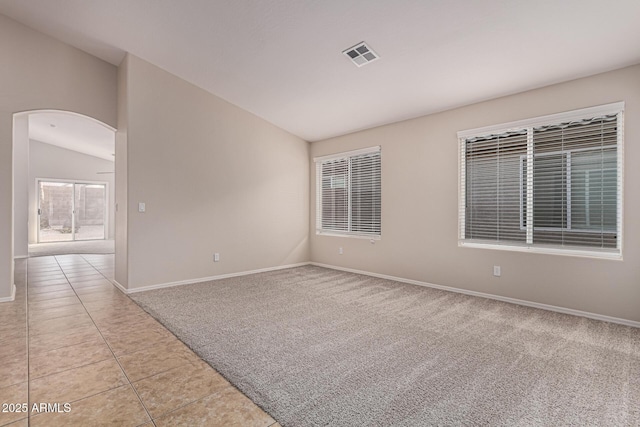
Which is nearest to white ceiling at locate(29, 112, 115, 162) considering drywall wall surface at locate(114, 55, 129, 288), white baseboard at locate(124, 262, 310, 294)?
drywall wall surface at locate(114, 55, 129, 288)

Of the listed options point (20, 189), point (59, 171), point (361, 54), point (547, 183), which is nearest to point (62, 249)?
point (20, 189)

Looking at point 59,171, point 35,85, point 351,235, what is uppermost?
point 35,85

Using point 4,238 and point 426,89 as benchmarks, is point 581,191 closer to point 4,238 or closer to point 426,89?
point 426,89

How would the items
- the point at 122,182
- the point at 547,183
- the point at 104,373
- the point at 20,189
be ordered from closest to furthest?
the point at 104,373, the point at 547,183, the point at 122,182, the point at 20,189

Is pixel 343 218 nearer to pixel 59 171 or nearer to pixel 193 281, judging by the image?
pixel 193 281

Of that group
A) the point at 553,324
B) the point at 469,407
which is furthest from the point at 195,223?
the point at 553,324

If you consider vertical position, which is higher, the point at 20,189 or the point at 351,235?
the point at 20,189

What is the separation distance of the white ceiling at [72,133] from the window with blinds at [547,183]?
22.4ft

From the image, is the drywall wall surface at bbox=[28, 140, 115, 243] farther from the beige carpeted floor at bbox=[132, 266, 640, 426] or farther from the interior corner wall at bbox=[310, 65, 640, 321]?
the interior corner wall at bbox=[310, 65, 640, 321]

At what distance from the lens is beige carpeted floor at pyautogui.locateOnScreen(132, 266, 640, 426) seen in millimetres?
1771

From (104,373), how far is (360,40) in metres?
3.58

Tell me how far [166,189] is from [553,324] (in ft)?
16.2

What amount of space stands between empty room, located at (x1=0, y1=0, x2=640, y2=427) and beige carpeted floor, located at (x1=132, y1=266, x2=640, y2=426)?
2 cm

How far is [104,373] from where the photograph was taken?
2160mm
